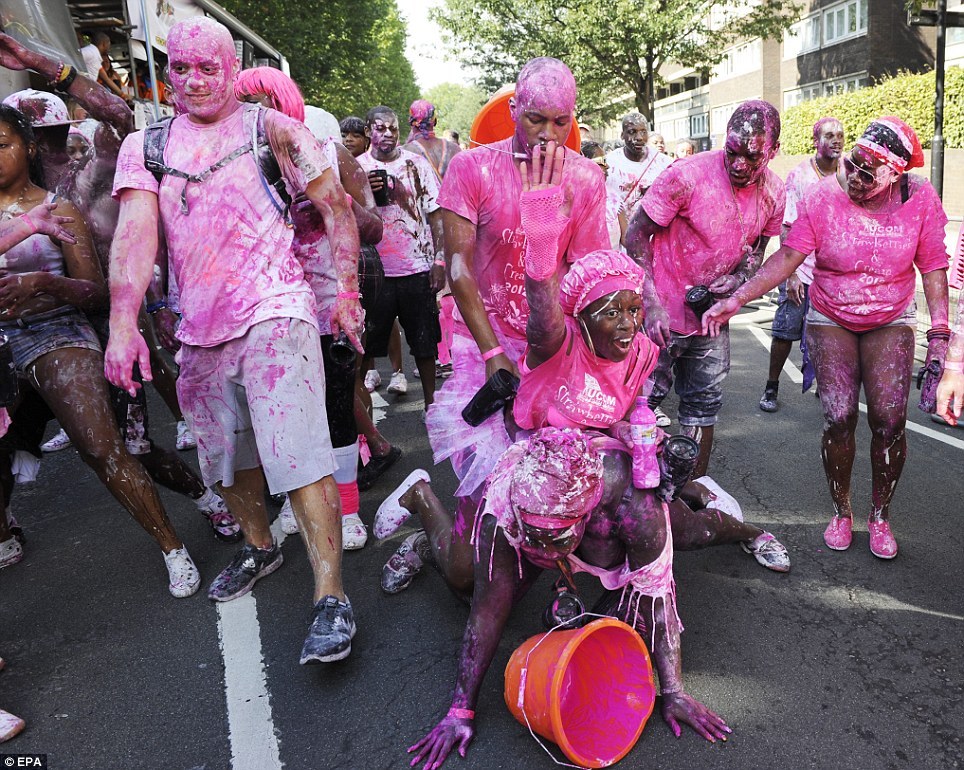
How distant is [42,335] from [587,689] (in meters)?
2.87

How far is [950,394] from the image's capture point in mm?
2877

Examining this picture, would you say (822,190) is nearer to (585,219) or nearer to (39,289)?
(585,219)

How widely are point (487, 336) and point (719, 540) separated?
143cm

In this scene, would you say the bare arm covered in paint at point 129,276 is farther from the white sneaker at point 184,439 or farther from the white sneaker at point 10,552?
the white sneaker at point 184,439

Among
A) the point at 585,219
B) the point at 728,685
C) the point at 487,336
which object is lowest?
the point at 728,685

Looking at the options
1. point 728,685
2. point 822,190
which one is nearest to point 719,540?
point 728,685

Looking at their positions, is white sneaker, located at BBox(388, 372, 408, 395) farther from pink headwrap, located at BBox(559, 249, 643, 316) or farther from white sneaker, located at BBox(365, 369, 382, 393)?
pink headwrap, located at BBox(559, 249, 643, 316)

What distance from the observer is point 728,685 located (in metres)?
2.85

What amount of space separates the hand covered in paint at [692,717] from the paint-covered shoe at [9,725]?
2.25m

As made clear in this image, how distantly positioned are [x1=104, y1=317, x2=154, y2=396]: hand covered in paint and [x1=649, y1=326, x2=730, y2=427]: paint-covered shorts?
2451 millimetres

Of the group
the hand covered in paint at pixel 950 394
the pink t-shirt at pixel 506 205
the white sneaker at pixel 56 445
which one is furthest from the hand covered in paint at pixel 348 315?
the white sneaker at pixel 56 445

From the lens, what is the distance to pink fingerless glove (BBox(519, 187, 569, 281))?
8.15ft

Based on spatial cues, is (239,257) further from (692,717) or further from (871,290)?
(871,290)

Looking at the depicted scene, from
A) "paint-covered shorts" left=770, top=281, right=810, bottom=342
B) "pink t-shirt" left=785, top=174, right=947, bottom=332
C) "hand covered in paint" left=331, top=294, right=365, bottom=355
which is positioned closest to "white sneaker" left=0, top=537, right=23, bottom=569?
"hand covered in paint" left=331, top=294, right=365, bottom=355
